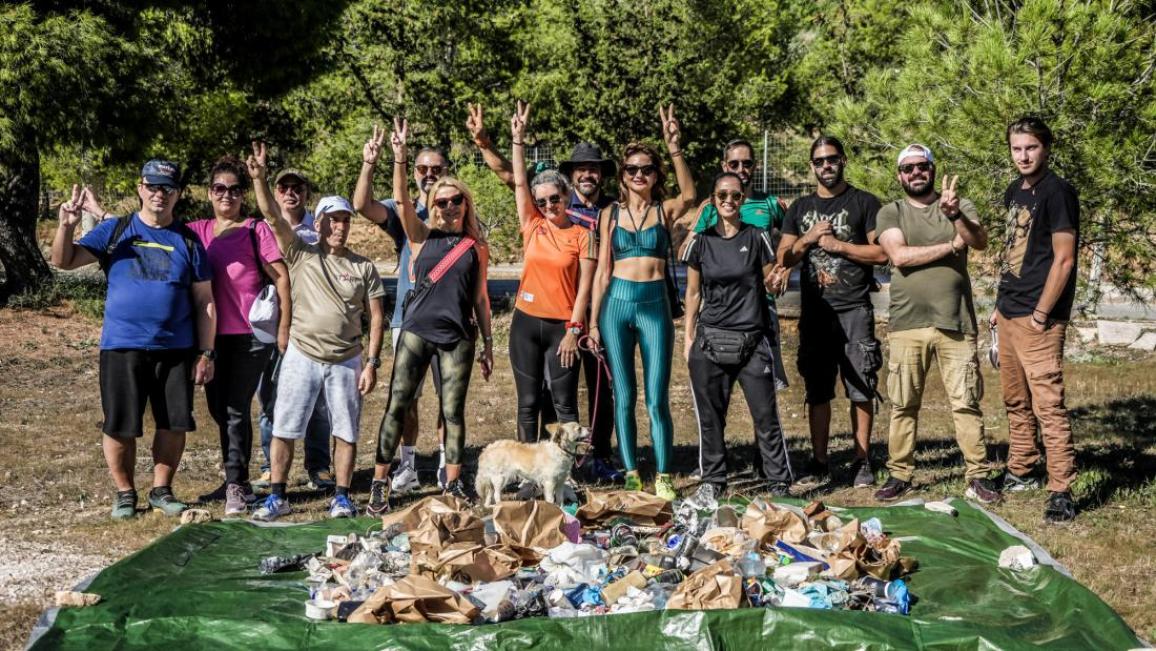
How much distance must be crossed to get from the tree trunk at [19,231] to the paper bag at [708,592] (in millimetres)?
13768

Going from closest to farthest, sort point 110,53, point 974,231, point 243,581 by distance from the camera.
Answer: point 243,581 → point 974,231 → point 110,53

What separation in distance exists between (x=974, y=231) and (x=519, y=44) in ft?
48.6

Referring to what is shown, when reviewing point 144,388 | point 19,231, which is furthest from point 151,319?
point 19,231

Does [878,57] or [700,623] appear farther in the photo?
[878,57]

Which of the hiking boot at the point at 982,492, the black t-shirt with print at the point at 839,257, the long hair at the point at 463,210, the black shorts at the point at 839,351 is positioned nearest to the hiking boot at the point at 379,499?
the long hair at the point at 463,210

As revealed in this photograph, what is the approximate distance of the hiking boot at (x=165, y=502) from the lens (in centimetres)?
635

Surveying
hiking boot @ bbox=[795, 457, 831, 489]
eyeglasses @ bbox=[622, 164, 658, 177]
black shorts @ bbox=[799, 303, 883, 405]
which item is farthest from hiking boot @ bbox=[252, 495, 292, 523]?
A: black shorts @ bbox=[799, 303, 883, 405]

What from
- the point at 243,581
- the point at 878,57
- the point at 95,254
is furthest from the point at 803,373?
the point at 878,57

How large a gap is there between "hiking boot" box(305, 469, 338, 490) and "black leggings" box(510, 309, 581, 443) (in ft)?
4.25

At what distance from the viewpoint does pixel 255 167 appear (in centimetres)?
630

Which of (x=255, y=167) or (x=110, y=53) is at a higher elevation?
(x=110, y=53)

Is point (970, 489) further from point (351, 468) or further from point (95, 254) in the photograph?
point (95, 254)

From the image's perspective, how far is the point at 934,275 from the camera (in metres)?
6.38

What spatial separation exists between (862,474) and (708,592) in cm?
279
